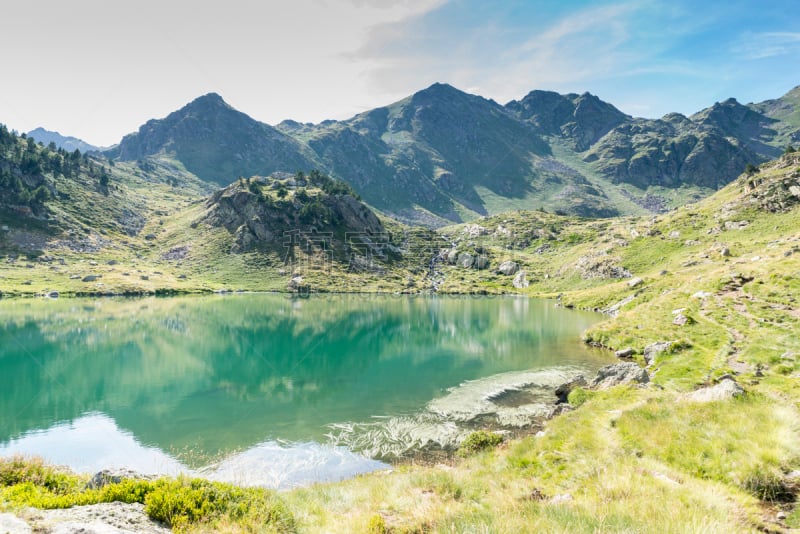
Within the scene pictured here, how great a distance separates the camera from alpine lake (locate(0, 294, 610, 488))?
28.1 metres

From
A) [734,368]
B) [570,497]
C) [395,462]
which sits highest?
[570,497]

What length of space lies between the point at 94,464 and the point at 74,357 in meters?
41.8

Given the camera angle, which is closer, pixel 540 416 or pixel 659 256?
pixel 540 416

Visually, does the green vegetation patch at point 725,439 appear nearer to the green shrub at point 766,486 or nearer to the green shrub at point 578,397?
the green shrub at point 766,486

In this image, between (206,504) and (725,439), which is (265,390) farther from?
(725,439)

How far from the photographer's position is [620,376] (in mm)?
34406

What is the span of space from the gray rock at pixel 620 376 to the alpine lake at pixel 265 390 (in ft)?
16.8

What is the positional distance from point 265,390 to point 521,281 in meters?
169

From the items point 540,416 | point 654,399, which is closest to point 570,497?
point 654,399

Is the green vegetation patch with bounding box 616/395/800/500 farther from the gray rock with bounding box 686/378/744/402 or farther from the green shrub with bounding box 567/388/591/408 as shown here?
the green shrub with bounding box 567/388/591/408

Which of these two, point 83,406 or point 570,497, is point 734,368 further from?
point 83,406

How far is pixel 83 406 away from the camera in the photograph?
38594mm

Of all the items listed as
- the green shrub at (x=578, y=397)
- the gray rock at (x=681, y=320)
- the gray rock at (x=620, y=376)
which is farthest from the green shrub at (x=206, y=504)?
the gray rock at (x=681, y=320)

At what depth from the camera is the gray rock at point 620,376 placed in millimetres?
32781
